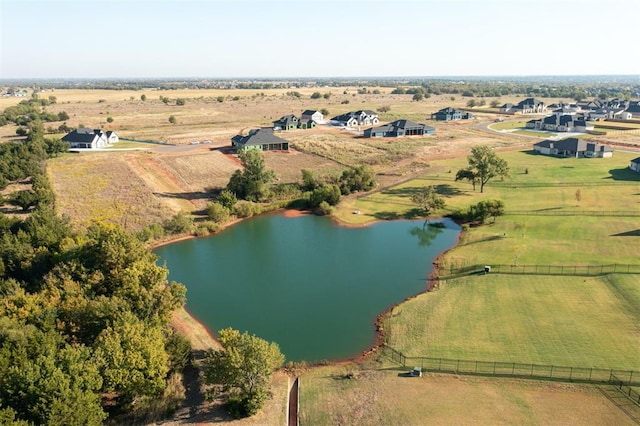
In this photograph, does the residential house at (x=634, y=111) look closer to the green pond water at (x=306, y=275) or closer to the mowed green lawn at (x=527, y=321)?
the green pond water at (x=306, y=275)

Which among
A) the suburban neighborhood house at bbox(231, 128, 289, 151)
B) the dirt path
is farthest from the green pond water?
the suburban neighborhood house at bbox(231, 128, 289, 151)

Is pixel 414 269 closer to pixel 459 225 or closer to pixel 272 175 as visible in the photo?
pixel 459 225

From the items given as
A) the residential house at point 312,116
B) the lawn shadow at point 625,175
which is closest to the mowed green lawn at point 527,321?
the lawn shadow at point 625,175

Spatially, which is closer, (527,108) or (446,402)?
(446,402)

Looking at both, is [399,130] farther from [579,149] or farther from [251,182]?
[251,182]

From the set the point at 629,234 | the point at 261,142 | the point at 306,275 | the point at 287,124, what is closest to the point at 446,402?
the point at 306,275

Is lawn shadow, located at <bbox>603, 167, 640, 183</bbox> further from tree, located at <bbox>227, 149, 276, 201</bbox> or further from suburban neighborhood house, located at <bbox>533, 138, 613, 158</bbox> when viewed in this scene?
tree, located at <bbox>227, 149, 276, 201</bbox>
